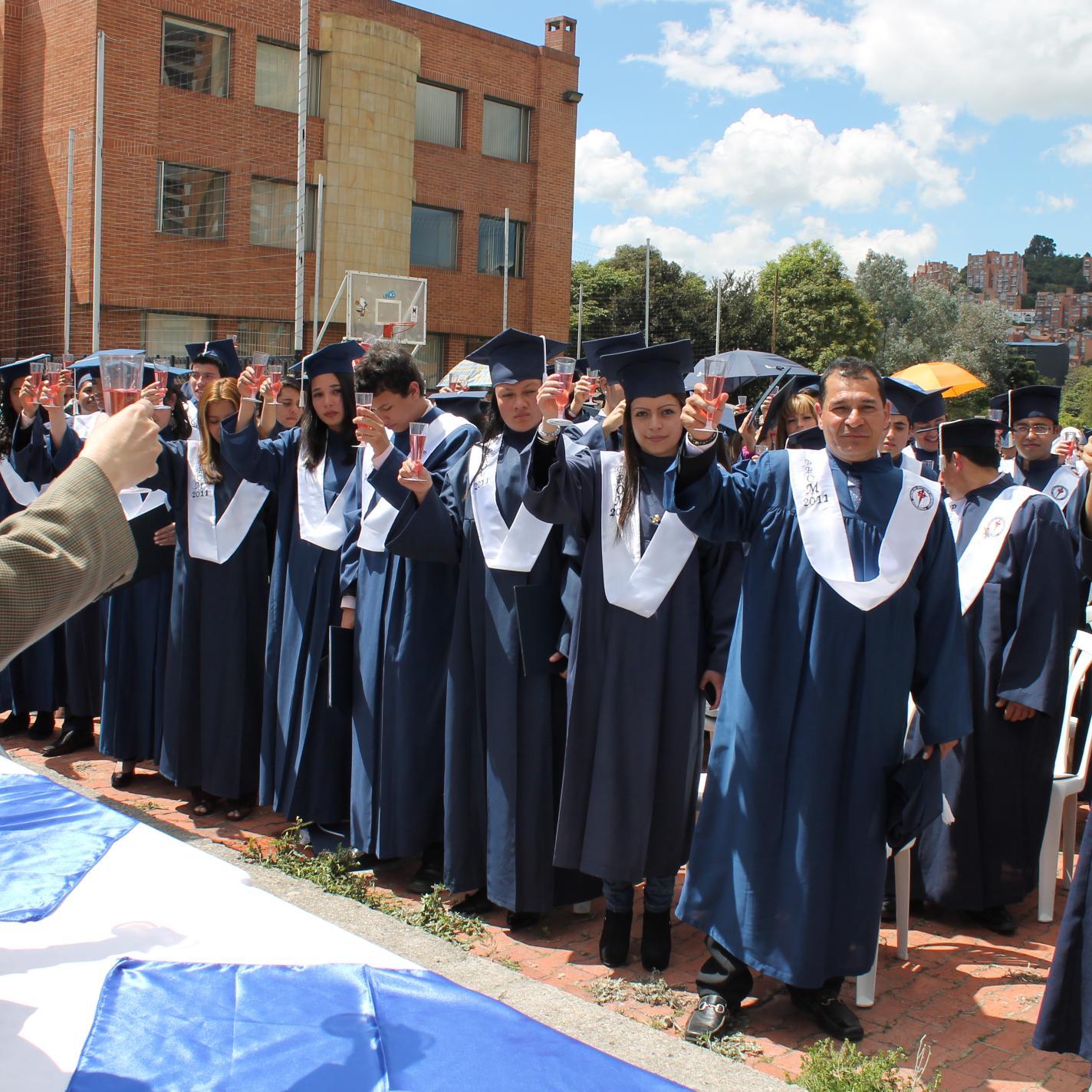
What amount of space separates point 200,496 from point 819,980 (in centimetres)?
388

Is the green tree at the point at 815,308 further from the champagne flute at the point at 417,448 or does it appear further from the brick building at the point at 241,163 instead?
the champagne flute at the point at 417,448

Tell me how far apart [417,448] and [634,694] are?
1228 mm

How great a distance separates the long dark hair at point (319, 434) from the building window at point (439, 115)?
23894 millimetres

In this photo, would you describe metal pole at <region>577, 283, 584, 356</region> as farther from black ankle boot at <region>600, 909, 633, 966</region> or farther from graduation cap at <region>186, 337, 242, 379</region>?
black ankle boot at <region>600, 909, 633, 966</region>

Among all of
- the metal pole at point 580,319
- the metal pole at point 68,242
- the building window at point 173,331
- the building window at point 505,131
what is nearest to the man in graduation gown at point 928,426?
the metal pole at point 68,242

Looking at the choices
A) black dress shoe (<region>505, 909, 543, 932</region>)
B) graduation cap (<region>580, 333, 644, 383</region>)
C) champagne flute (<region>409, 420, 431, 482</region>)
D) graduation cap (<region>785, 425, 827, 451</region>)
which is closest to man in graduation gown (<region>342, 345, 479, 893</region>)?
champagne flute (<region>409, 420, 431, 482</region>)

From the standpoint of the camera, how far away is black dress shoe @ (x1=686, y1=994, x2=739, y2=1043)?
355 centimetres

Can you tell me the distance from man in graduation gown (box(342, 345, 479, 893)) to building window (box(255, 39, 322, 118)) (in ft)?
71.4

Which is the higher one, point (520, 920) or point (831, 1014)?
point (831, 1014)

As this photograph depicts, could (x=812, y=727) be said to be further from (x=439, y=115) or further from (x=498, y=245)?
(x=498, y=245)

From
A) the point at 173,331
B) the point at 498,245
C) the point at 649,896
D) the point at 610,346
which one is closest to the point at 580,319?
the point at 498,245

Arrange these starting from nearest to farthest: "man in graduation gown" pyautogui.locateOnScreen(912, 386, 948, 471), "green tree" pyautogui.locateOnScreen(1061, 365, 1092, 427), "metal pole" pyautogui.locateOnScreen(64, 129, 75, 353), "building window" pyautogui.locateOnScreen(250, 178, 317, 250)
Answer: "man in graduation gown" pyautogui.locateOnScreen(912, 386, 948, 471) → "metal pole" pyautogui.locateOnScreen(64, 129, 75, 353) → "building window" pyautogui.locateOnScreen(250, 178, 317, 250) → "green tree" pyautogui.locateOnScreen(1061, 365, 1092, 427)

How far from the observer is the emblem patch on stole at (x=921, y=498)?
3.71m

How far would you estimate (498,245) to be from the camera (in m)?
29.7
